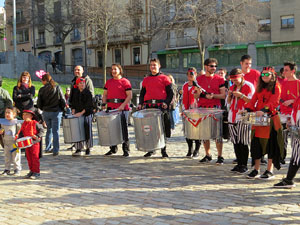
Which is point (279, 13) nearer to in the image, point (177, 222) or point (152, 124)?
point (152, 124)

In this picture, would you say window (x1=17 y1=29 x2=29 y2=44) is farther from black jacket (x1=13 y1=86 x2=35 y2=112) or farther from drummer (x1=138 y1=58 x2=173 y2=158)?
drummer (x1=138 y1=58 x2=173 y2=158)

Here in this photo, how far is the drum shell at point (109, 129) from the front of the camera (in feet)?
28.2

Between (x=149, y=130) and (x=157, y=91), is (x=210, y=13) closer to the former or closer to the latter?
(x=157, y=91)

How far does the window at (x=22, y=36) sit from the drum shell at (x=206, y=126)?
167 feet

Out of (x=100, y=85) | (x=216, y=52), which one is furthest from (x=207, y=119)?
(x=216, y=52)

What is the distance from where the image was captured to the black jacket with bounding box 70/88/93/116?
9297 millimetres

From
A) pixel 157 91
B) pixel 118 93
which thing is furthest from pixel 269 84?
pixel 118 93

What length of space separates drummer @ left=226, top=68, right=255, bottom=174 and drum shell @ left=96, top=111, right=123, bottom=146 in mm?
2475

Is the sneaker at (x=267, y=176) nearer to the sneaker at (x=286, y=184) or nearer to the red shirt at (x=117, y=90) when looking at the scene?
the sneaker at (x=286, y=184)

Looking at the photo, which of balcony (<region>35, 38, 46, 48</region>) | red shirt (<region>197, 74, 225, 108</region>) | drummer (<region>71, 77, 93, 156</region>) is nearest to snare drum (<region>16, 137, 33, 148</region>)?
drummer (<region>71, 77, 93, 156</region>)

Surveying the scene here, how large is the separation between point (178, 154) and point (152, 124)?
5.19ft

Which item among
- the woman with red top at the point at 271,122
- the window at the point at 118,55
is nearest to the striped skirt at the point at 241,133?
the woman with red top at the point at 271,122

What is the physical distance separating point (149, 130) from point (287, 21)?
32.1 meters

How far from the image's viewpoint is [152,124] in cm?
805
